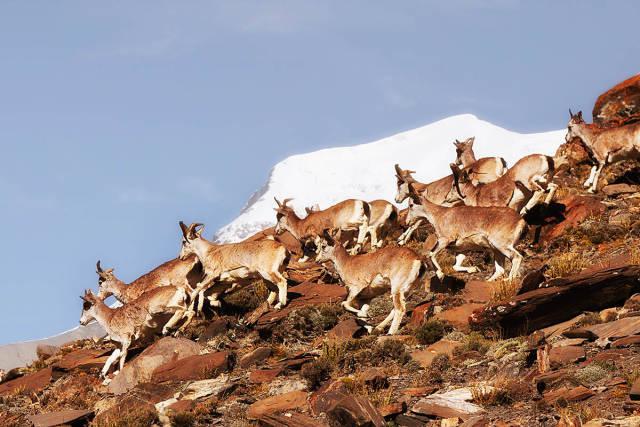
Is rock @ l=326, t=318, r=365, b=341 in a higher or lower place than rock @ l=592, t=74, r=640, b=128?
lower

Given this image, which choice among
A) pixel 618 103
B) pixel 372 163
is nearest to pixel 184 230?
pixel 618 103

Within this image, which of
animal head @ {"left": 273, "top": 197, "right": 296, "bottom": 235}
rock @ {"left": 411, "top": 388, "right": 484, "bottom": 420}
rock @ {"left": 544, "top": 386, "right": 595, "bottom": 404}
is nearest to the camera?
rock @ {"left": 544, "top": 386, "right": 595, "bottom": 404}

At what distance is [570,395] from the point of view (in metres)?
14.8

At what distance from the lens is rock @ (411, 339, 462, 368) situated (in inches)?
750

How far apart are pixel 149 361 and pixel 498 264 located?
938 cm

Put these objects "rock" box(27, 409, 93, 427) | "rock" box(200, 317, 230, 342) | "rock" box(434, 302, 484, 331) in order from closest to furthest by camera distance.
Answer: "rock" box(27, 409, 93, 427), "rock" box(434, 302, 484, 331), "rock" box(200, 317, 230, 342)

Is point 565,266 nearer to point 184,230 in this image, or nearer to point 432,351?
point 432,351

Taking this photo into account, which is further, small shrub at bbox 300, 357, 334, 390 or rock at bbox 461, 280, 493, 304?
rock at bbox 461, 280, 493, 304

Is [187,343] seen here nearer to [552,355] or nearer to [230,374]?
[230,374]

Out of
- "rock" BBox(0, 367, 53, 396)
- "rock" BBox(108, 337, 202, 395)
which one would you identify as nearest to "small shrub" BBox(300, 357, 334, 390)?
"rock" BBox(108, 337, 202, 395)

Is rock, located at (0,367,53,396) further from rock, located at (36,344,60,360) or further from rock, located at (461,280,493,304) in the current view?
rock, located at (461,280,493,304)

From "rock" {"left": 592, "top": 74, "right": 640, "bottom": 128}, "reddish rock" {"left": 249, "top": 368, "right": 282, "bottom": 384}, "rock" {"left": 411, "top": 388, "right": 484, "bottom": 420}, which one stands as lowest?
"rock" {"left": 411, "top": 388, "right": 484, "bottom": 420}

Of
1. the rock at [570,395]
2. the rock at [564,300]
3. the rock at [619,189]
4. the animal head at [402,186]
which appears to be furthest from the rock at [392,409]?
the rock at [619,189]

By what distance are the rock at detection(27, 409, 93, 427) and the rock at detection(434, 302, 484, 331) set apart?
7817 mm
